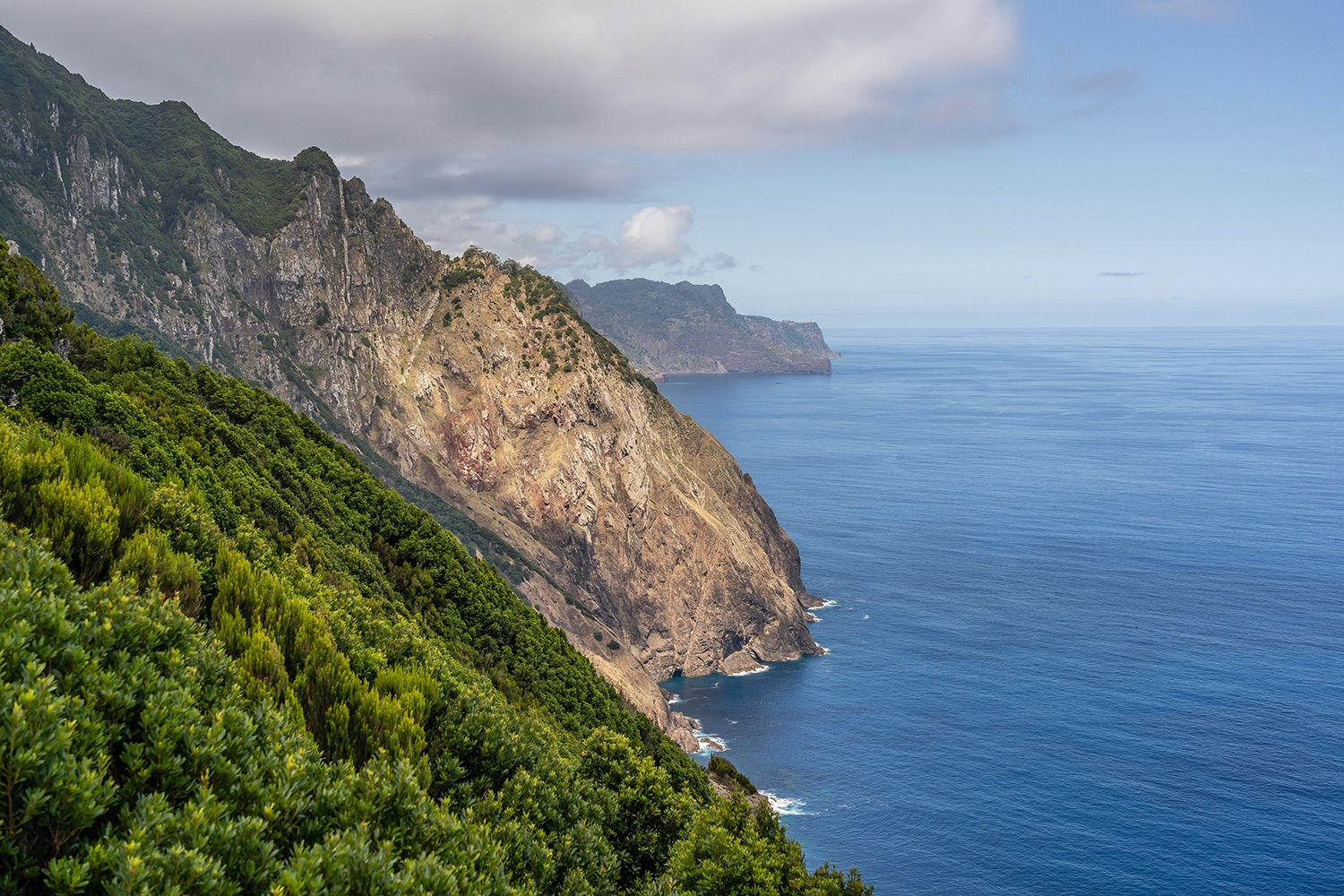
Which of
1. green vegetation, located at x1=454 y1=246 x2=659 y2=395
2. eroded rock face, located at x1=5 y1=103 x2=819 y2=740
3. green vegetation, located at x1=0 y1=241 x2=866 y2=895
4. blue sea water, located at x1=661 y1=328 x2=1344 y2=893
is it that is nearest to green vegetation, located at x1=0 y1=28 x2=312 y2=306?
eroded rock face, located at x1=5 y1=103 x2=819 y2=740

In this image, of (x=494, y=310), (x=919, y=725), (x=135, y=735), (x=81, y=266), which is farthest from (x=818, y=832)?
(x=81, y=266)

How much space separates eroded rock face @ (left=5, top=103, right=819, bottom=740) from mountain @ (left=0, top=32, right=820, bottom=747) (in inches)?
13.1

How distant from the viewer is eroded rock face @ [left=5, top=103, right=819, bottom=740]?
5054 inches

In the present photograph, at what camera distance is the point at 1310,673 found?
102 metres

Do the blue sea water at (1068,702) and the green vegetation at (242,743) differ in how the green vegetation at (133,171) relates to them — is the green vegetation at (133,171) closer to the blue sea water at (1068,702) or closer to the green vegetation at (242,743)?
the blue sea water at (1068,702)

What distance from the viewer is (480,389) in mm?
135750

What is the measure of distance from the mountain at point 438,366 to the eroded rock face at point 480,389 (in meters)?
0.33

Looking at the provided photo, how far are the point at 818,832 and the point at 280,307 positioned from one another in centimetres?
11777

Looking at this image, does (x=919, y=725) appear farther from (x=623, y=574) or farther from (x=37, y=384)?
(x=37, y=384)

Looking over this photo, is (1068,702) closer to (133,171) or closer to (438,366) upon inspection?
(438,366)

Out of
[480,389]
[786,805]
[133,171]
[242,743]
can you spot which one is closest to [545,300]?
[480,389]

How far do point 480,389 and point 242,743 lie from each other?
12702cm

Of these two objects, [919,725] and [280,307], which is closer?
[919,725]

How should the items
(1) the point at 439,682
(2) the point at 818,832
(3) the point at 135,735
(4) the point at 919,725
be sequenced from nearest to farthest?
(3) the point at 135,735 → (1) the point at 439,682 → (2) the point at 818,832 → (4) the point at 919,725
